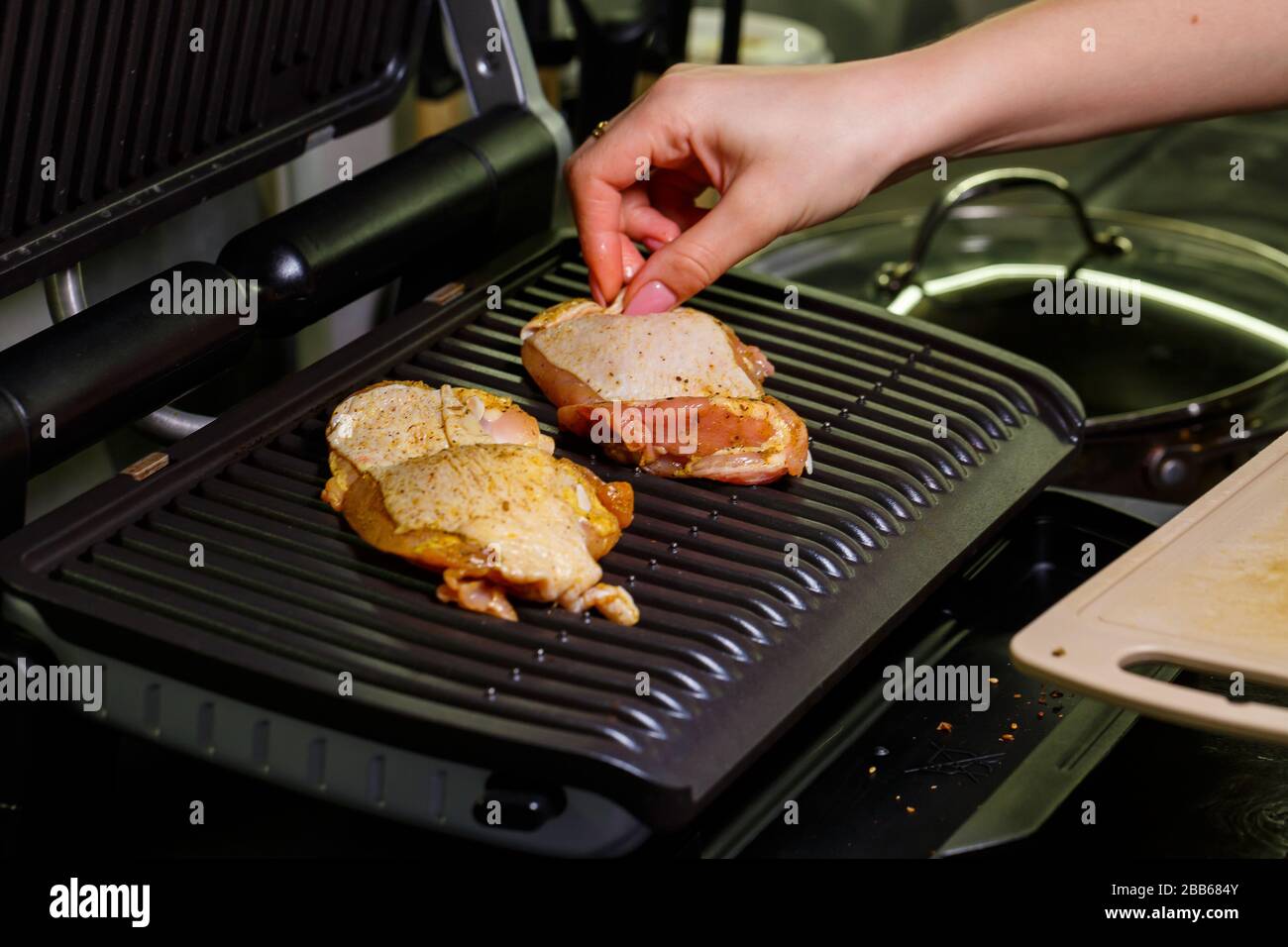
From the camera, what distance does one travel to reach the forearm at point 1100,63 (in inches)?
61.7

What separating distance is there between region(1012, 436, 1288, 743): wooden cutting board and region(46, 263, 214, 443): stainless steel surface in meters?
0.91

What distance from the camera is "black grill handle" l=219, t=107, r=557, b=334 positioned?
5.22 feet

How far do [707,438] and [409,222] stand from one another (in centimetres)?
49

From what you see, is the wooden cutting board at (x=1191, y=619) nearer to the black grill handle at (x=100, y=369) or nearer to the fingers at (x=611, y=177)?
the fingers at (x=611, y=177)

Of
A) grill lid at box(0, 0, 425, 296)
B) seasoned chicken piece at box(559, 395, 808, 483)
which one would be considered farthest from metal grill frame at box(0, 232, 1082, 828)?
grill lid at box(0, 0, 425, 296)

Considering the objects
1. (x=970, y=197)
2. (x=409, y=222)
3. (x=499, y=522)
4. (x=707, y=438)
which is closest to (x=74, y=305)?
(x=409, y=222)

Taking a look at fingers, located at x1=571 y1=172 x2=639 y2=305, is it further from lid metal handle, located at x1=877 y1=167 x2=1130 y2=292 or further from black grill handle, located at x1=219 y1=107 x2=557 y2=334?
lid metal handle, located at x1=877 y1=167 x2=1130 y2=292

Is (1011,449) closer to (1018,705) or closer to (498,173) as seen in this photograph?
(1018,705)

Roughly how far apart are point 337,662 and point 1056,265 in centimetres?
144

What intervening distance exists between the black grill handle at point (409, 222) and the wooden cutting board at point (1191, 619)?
2.88 ft

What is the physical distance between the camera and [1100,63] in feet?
5.20

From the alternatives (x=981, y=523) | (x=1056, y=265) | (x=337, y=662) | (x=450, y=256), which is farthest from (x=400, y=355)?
(x=1056, y=265)

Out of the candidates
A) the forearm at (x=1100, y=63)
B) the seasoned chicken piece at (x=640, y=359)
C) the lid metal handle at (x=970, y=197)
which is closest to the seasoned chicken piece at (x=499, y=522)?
the seasoned chicken piece at (x=640, y=359)

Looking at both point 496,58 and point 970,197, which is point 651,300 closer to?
point 496,58
